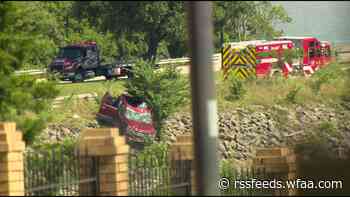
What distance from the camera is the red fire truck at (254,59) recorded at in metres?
58.3

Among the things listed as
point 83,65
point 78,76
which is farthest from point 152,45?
point 78,76

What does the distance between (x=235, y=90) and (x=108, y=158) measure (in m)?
40.9

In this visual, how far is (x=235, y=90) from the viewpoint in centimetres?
5531

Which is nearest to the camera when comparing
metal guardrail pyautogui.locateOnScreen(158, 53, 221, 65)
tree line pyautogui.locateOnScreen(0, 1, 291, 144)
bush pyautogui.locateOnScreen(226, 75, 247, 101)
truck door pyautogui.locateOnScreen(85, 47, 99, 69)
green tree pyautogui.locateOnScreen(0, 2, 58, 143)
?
green tree pyautogui.locateOnScreen(0, 2, 58, 143)

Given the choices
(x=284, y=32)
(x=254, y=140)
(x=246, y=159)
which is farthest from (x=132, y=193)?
(x=284, y=32)

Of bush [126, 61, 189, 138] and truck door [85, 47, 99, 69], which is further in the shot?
truck door [85, 47, 99, 69]

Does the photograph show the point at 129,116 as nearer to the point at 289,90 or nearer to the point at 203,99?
the point at 289,90

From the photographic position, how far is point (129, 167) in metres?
15.1

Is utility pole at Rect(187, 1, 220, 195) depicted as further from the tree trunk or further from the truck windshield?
the tree trunk

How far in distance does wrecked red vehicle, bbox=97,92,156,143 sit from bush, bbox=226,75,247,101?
4.97 meters

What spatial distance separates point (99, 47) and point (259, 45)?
332 inches

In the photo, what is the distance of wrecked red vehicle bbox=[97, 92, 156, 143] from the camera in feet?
163

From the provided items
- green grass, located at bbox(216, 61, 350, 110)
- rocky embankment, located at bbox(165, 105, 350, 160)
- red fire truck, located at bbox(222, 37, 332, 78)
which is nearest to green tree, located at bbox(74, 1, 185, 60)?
red fire truck, located at bbox(222, 37, 332, 78)

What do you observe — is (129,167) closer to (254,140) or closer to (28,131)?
(28,131)
